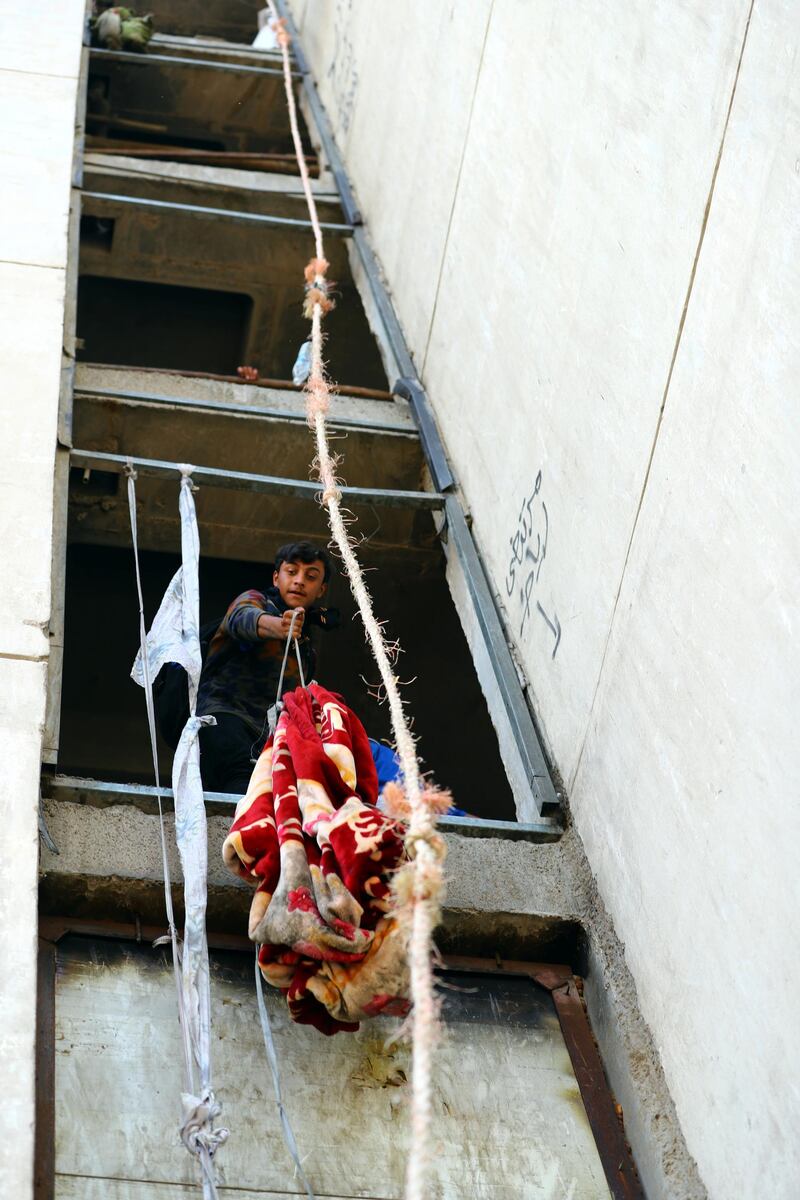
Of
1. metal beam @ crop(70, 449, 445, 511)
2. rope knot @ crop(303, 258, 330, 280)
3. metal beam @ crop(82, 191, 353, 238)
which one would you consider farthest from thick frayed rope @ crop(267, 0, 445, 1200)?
metal beam @ crop(82, 191, 353, 238)

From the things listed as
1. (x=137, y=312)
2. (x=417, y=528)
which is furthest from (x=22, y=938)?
(x=137, y=312)

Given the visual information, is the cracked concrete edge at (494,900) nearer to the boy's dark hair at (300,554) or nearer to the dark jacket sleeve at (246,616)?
the dark jacket sleeve at (246,616)

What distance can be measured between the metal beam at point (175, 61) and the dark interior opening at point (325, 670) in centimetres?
426

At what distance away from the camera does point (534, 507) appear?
494 centimetres

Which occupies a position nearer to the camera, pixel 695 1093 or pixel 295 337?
pixel 695 1093

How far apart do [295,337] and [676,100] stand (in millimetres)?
5884

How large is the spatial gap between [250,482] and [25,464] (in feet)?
3.75

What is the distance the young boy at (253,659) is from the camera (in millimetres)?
4879

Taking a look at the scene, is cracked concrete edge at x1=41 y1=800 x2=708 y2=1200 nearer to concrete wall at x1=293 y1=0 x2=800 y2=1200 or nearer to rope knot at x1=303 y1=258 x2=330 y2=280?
concrete wall at x1=293 y1=0 x2=800 y2=1200

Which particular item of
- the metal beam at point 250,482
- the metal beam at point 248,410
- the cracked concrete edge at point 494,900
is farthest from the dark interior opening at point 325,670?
the cracked concrete edge at point 494,900

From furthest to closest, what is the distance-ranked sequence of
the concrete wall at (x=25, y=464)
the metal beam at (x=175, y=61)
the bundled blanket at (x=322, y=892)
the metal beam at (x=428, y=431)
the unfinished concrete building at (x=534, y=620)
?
the metal beam at (x=175, y=61) → the metal beam at (x=428, y=431) → the bundled blanket at (x=322, y=892) → the unfinished concrete building at (x=534, y=620) → the concrete wall at (x=25, y=464)

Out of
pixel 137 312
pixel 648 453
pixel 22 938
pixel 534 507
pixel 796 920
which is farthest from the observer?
pixel 137 312

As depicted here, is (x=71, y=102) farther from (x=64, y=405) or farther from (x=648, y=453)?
(x=648, y=453)

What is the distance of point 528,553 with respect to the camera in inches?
195
